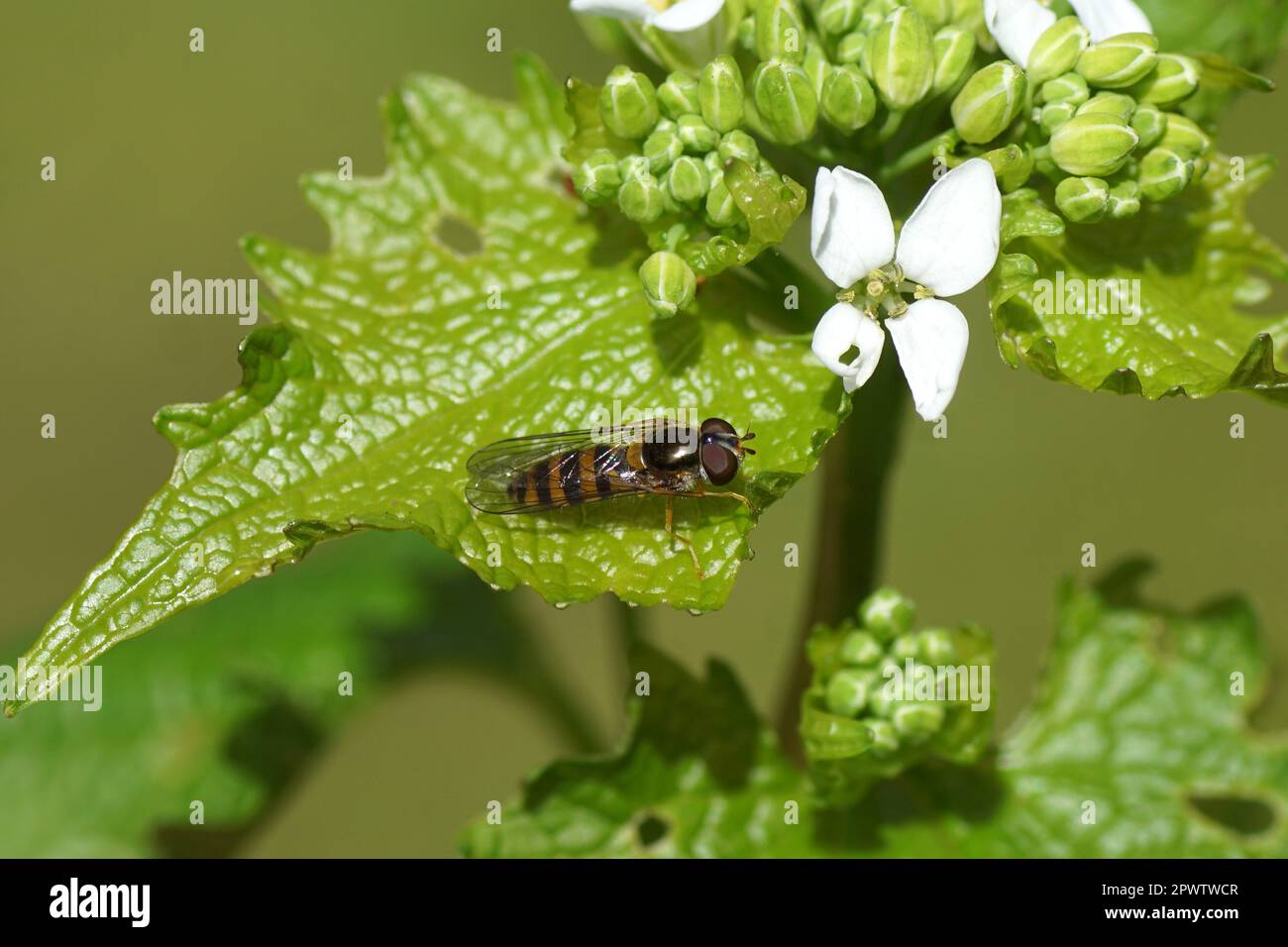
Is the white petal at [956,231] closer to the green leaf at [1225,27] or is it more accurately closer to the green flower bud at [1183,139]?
the green flower bud at [1183,139]

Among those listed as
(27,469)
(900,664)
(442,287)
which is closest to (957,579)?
(900,664)

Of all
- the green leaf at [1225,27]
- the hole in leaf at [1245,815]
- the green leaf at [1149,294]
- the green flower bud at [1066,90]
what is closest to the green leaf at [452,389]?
the green leaf at [1149,294]

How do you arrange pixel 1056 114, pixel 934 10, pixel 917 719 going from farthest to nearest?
pixel 917 719, pixel 934 10, pixel 1056 114

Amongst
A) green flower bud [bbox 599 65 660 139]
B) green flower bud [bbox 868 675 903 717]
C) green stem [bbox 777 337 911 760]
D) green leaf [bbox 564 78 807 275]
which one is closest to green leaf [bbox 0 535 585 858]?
green stem [bbox 777 337 911 760]

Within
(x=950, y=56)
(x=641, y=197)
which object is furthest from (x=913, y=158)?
(x=641, y=197)

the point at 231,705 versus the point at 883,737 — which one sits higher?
the point at 231,705

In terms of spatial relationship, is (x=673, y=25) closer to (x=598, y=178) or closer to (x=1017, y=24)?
(x=598, y=178)
